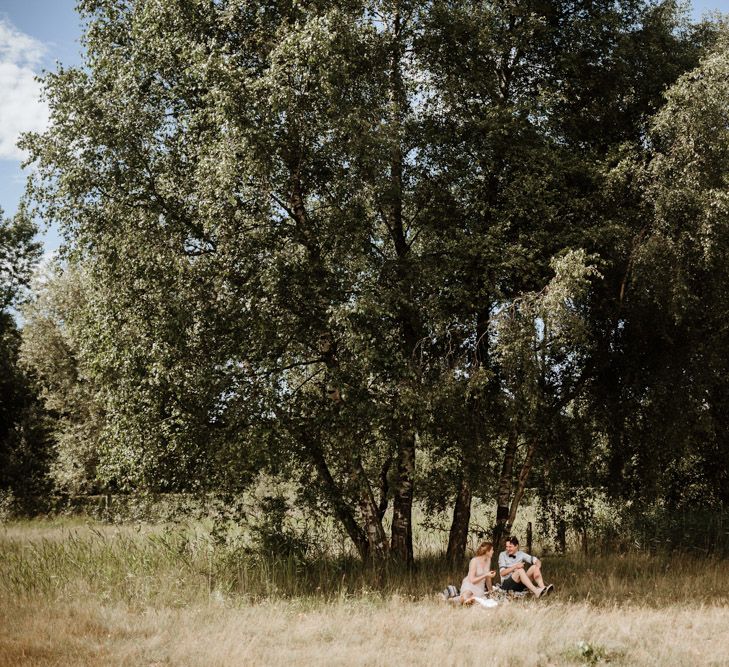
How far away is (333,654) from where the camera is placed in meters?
7.65

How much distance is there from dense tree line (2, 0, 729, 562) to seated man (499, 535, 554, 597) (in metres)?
1.48

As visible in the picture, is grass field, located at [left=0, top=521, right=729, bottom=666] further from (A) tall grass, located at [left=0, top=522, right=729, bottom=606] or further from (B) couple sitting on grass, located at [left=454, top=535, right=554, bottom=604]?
(B) couple sitting on grass, located at [left=454, top=535, right=554, bottom=604]

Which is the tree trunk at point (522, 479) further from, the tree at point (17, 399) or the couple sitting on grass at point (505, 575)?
the tree at point (17, 399)

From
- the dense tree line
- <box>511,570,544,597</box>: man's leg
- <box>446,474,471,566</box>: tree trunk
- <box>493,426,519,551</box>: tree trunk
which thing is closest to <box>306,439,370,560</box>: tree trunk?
the dense tree line

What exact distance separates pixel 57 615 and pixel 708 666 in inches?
310

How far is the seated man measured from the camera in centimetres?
1080

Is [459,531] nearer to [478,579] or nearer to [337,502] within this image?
[337,502]

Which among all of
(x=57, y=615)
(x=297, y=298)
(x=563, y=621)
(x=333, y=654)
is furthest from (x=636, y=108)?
(x=57, y=615)

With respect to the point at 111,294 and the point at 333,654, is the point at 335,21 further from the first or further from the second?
Answer: the point at 333,654


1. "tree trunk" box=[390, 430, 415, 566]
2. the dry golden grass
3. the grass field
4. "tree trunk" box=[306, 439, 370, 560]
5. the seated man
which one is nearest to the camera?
the dry golden grass

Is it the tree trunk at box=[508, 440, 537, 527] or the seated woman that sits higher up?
the tree trunk at box=[508, 440, 537, 527]

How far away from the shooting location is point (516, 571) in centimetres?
1090

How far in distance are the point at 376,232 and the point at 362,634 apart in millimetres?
A: 7396

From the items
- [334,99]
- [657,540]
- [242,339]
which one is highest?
[334,99]
